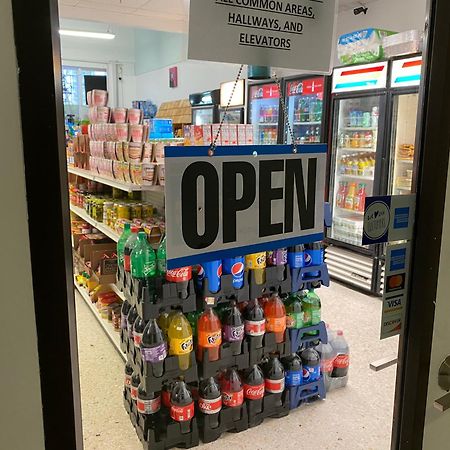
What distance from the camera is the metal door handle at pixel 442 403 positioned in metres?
1.30

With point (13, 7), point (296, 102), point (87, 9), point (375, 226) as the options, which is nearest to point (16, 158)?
point (13, 7)

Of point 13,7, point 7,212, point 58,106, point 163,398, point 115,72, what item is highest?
point 115,72

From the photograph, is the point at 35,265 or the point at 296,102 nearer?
the point at 35,265

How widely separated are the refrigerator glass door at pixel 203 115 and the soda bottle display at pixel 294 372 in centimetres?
609

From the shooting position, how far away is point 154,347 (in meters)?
2.52

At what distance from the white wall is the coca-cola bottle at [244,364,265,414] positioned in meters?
2.22

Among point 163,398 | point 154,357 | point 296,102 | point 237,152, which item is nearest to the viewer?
point 237,152

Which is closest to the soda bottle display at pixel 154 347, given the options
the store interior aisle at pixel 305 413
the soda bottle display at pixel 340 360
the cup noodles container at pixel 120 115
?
the store interior aisle at pixel 305 413

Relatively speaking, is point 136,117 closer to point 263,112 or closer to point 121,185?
point 121,185

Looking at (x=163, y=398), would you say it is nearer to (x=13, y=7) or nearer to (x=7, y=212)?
(x=7, y=212)

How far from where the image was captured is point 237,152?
4.42ft

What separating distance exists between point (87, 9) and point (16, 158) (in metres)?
7.00

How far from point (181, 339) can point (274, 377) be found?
2.57 feet

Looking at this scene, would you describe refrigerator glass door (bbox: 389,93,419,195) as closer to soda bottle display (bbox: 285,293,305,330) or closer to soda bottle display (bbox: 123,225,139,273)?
soda bottle display (bbox: 285,293,305,330)
